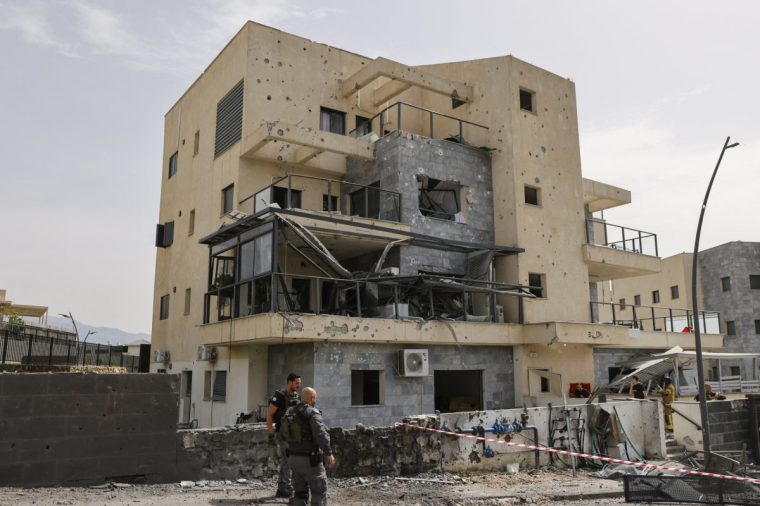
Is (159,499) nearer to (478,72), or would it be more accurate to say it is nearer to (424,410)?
(424,410)

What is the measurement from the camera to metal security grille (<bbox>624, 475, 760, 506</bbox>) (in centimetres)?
998

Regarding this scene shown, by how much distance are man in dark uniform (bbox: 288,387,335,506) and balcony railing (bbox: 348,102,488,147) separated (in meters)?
15.1

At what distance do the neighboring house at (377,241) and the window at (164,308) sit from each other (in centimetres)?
9

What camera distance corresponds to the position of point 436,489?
10.6m

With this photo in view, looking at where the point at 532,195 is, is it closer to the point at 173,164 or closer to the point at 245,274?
the point at 245,274

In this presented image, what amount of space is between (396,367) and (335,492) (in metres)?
7.07

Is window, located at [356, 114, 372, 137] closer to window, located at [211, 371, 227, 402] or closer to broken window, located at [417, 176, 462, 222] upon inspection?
broken window, located at [417, 176, 462, 222]

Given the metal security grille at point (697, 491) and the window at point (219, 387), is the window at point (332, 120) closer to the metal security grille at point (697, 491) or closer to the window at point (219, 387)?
the window at point (219, 387)

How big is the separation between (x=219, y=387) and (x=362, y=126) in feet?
34.5

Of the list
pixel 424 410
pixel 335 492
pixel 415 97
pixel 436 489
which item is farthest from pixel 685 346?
pixel 335 492

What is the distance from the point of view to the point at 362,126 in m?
22.4

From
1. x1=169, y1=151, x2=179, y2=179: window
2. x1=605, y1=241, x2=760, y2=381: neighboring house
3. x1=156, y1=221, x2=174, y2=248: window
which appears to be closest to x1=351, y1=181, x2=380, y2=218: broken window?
x1=156, y1=221, x2=174, y2=248: window

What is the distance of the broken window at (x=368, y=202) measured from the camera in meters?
20.4

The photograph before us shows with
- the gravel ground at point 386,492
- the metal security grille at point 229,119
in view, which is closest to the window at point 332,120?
the metal security grille at point 229,119
